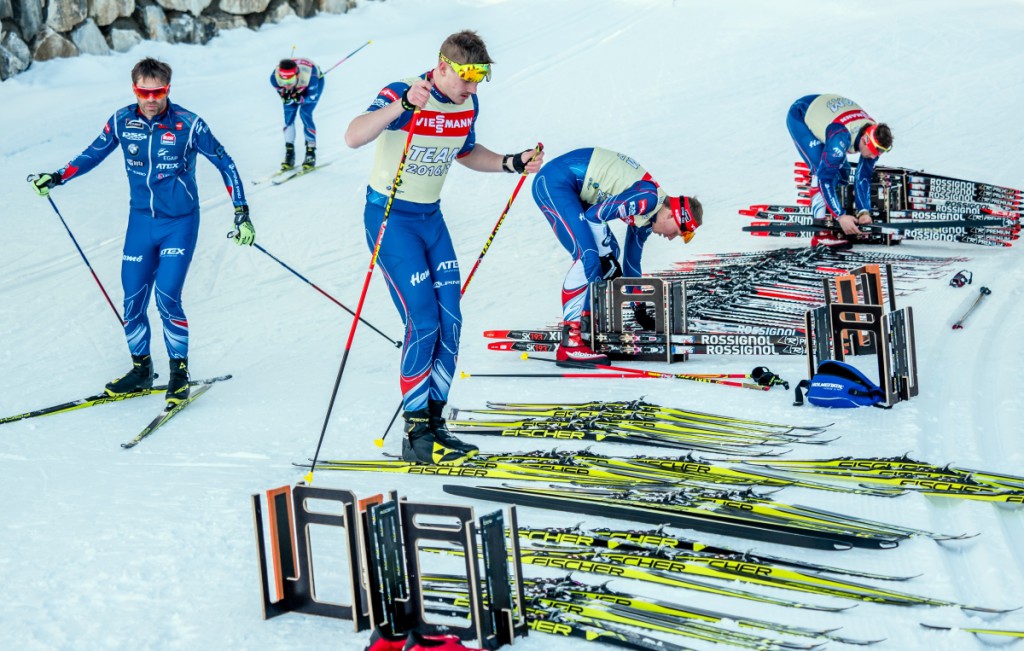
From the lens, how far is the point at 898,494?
13.8 ft

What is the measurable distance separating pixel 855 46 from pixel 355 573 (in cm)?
1609

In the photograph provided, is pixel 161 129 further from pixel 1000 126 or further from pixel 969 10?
pixel 969 10

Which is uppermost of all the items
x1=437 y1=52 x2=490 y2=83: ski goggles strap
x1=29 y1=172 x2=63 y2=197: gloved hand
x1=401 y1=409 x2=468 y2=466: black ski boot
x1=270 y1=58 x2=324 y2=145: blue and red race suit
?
x1=270 y1=58 x2=324 y2=145: blue and red race suit

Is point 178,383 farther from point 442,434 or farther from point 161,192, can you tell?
point 442,434

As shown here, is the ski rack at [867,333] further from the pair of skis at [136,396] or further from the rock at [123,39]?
the rock at [123,39]

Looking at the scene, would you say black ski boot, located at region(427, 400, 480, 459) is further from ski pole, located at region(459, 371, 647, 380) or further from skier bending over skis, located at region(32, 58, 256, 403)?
skier bending over skis, located at region(32, 58, 256, 403)

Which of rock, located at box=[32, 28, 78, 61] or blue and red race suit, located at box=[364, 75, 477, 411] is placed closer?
blue and red race suit, located at box=[364, 75, 477, 411]

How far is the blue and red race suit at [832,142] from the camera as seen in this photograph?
8766 mm

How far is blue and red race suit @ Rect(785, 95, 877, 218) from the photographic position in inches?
345

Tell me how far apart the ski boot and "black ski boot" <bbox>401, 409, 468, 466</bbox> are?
1.95 metres

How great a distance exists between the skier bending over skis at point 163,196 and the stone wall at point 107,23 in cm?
1124

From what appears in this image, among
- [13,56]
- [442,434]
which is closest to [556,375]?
[442,434]

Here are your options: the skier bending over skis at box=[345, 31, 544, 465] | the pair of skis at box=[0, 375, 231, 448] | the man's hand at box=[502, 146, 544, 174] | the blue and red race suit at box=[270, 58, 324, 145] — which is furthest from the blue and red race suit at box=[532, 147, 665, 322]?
the blue and red race suit at box=[270, 58, 324, 145]

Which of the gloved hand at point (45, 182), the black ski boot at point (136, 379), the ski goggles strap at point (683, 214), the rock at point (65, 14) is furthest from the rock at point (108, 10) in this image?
the ski goggles strap at point (683, 214)
